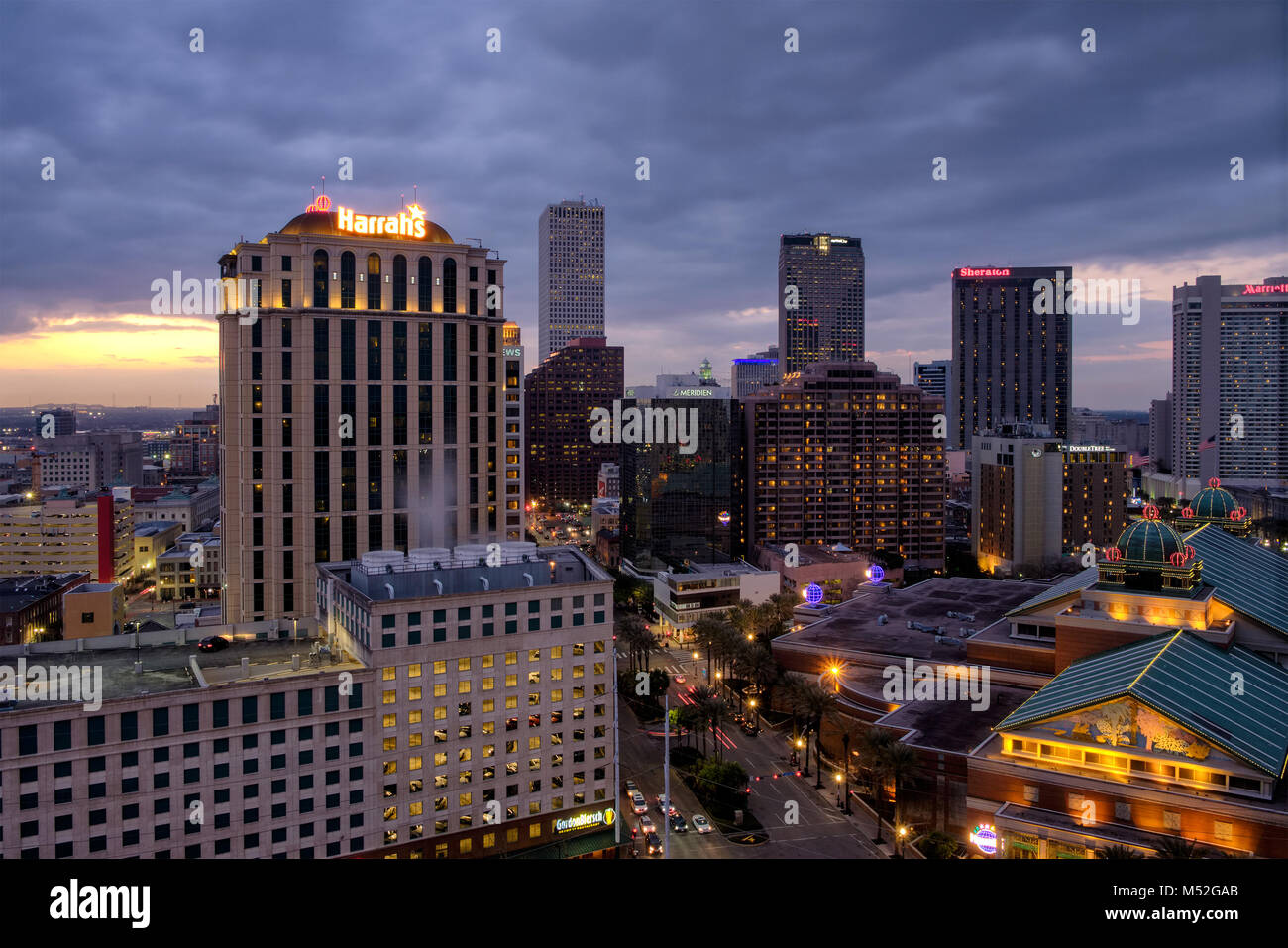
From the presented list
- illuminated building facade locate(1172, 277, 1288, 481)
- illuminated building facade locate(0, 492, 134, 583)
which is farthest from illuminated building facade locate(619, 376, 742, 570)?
illuminated building facade locate(1172, 277, 1288, 481)

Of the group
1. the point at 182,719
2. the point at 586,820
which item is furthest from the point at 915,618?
the point at 182,719

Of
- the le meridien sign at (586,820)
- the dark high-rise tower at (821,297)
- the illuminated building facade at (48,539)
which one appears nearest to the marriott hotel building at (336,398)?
the le meridien sign at (586,820)

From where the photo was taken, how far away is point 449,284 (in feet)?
134

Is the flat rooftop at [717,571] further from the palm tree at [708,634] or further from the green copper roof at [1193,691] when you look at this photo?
the green copper roof at [1193,691]

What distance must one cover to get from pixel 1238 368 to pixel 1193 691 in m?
93.0

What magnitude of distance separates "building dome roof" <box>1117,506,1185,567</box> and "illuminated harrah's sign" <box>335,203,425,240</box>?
110 ft

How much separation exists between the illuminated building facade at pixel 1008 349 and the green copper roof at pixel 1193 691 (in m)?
139

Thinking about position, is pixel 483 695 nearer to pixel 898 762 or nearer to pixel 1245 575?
pixel 898 762

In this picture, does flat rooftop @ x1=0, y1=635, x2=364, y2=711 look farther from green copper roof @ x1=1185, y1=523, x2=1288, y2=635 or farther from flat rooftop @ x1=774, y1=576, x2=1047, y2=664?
green copper roof @ x1=1185, y1=523, x2=1288, y2=635

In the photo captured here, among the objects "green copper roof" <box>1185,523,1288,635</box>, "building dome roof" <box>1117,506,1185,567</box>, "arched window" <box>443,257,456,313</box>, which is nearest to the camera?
"building dome roof" <box>1117,506,1185,567</box>

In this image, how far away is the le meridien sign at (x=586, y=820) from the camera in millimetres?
28047

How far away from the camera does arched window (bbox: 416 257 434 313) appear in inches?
1582

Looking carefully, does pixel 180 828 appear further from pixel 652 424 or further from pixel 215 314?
pixel 652 424
